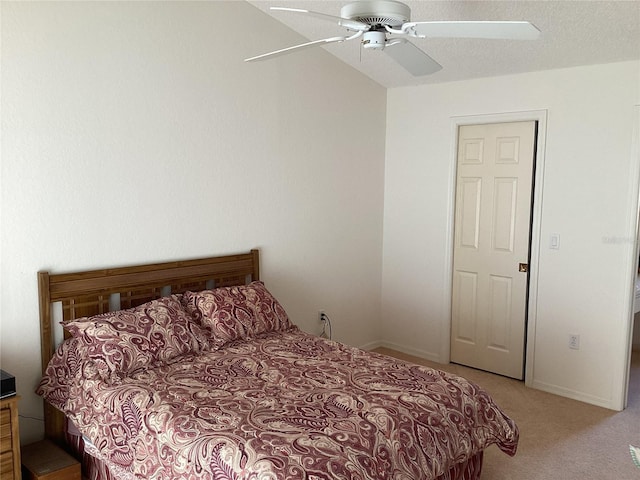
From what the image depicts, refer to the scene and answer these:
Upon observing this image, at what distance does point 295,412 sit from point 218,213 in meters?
1.68

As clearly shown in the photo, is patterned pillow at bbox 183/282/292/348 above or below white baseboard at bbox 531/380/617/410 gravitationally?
above

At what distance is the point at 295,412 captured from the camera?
227 cm

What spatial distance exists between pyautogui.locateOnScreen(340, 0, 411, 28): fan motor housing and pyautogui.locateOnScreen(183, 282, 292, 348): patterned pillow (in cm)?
181

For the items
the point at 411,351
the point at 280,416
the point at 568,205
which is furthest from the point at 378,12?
the point at 411,351

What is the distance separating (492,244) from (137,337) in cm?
277

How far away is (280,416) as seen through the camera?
223cm

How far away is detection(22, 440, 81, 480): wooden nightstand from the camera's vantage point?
8.28 ft

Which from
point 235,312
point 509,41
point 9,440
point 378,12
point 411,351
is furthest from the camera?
point 411,351

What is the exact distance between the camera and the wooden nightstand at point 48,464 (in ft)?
8.28

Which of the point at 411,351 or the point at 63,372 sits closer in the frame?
the point at 63,372

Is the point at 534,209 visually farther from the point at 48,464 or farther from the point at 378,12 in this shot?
the point at 48,464

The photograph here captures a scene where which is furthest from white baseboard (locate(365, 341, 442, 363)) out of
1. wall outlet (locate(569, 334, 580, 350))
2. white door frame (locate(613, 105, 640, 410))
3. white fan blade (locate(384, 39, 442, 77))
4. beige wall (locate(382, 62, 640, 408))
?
white fan blade (locate(384, 39, 442, 77))

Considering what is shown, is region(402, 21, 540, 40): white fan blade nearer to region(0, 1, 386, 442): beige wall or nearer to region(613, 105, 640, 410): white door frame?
region(0, 1, 386, 442): beige wall

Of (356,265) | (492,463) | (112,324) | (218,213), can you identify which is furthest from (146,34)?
(492,463)
